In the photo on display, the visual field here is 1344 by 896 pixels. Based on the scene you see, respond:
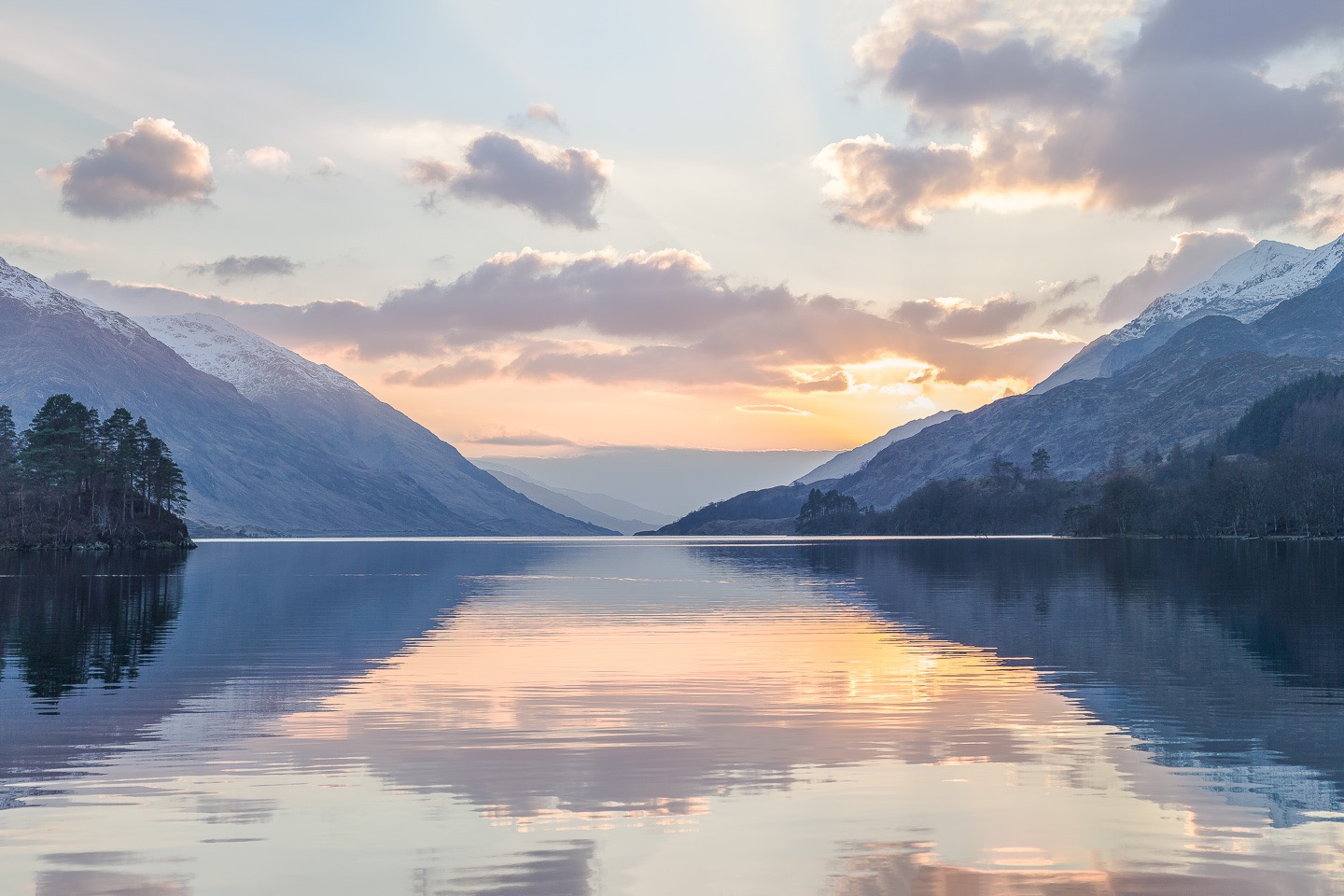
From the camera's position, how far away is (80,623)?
70875mm

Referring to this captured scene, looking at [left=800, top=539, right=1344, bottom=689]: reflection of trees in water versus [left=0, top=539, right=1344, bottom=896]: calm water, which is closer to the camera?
[left=0, top=539, right=1344, bottom=896]: calm water

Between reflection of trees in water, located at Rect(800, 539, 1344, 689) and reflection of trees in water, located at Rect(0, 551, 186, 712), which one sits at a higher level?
reflection of trees in water, located at Rect(800, 539, 1344, 689)

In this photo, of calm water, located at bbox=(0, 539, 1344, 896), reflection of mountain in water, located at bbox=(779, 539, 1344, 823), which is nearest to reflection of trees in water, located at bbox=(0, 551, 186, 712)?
calm water, located at bbox=(0, 539, 1344, 896)

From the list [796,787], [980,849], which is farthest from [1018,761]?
[980,849]

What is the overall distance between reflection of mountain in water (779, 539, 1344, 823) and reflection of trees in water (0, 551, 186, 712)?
33.8m

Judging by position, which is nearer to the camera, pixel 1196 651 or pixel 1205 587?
pixel 1196 651

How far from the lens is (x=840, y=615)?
78688 millimetres

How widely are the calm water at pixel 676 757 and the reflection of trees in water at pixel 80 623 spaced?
0.41 m

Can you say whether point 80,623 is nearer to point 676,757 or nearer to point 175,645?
point 175,645

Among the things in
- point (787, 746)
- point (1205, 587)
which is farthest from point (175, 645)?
point (1205, 587)

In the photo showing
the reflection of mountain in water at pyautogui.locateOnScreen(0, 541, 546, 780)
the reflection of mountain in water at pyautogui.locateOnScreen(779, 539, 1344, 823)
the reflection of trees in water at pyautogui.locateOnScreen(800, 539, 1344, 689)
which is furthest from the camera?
the reflection of trees in water at pyautogui.locateOnScreen(800, 539, 1344, 689)

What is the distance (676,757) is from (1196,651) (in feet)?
107

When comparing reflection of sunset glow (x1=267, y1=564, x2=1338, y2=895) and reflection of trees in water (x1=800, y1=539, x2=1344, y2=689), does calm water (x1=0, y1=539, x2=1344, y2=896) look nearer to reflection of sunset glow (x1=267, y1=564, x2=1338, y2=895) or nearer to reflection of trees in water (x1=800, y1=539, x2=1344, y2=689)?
reflection of sunset glow (x1=267, y1=564, x2=1338, y2=895)

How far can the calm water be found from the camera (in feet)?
69.2
